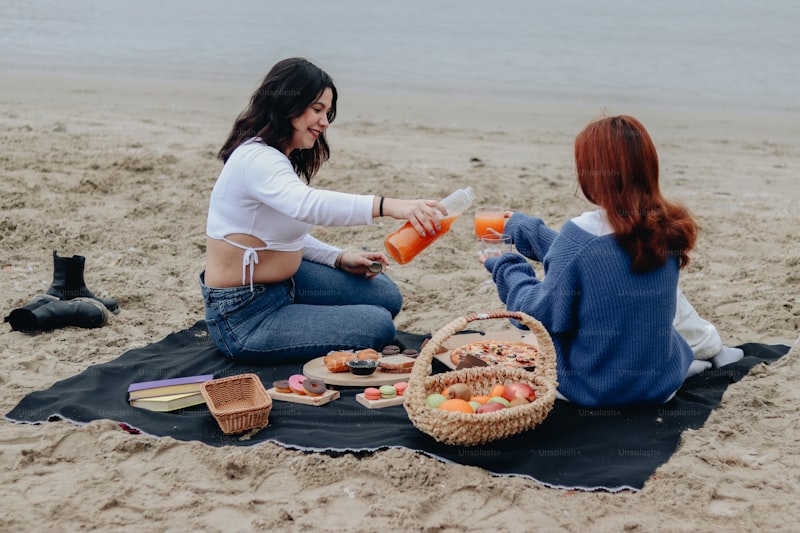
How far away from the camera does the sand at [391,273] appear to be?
2.47 meters

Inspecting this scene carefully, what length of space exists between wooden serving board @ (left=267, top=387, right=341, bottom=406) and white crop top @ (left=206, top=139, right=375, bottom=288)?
1.77 ft

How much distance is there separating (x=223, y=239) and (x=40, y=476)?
1.25 m

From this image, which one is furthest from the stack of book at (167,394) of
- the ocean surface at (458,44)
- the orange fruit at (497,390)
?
the ocean surface at (458,44)

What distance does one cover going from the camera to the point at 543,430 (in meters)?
2.95

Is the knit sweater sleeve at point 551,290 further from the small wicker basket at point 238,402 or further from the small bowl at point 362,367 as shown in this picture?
the small wicker basket at point 238,402

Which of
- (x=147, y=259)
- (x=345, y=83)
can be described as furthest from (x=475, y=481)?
(x=345, y=83)

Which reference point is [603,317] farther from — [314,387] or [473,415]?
[314,387]

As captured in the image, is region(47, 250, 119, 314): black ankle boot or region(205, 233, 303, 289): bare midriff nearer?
region(205, 233, 303, 289): bare midriff

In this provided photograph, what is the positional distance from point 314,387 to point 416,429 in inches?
21.9

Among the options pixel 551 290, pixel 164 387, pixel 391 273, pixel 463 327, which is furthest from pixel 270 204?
pixel 391 273

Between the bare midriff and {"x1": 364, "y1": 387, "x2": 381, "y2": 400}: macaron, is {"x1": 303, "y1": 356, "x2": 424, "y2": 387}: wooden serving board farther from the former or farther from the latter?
the bare midriff

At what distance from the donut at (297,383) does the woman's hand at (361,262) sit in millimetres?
869

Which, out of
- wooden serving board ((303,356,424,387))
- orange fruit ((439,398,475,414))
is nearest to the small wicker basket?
wooden serving board ((303,356,424,387))

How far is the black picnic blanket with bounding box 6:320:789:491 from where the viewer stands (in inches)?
107
